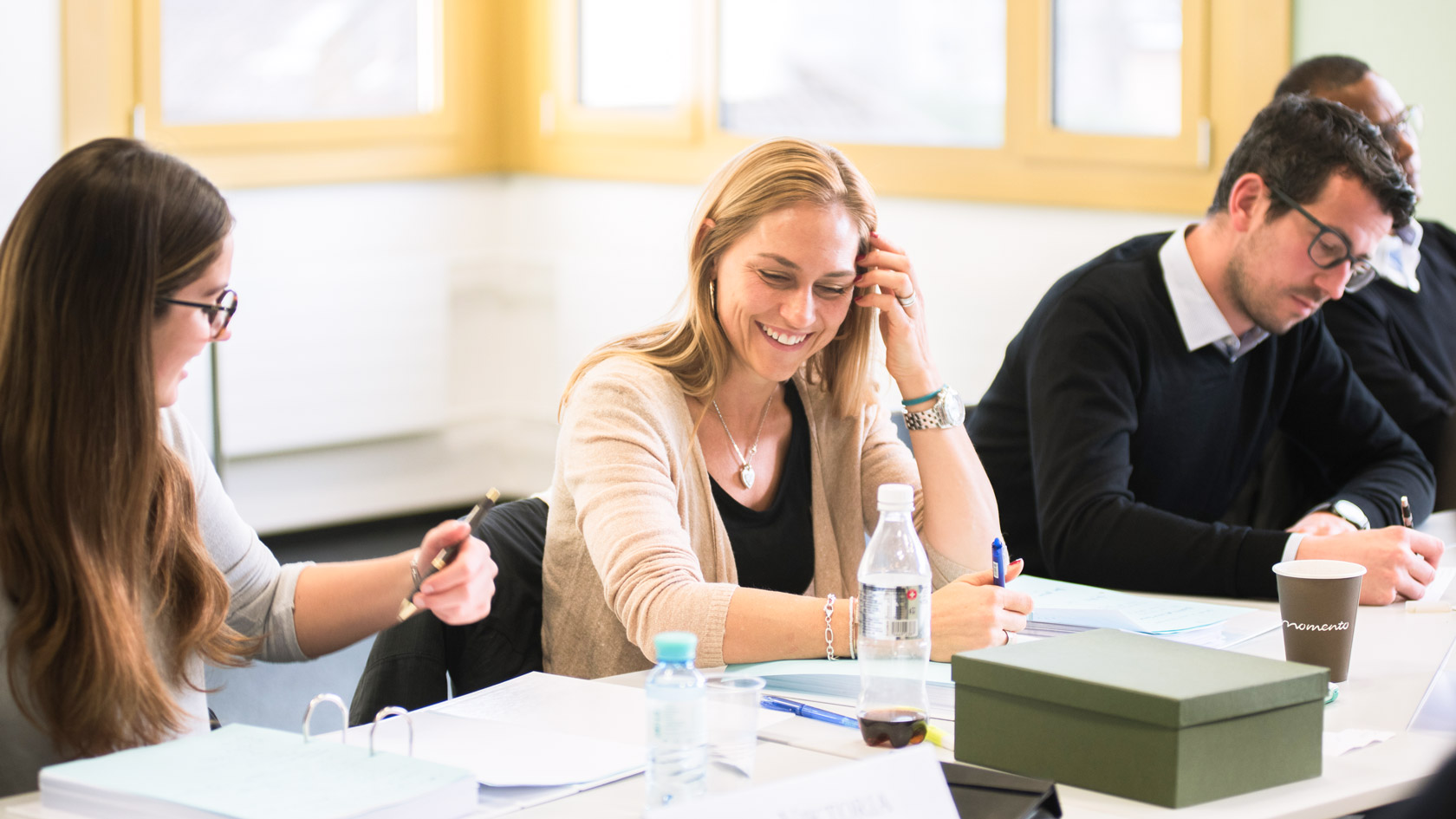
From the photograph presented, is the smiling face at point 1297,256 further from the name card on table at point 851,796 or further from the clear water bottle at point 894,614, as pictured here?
the name card on table at point 851,796

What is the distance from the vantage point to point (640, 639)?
1746 millimetres

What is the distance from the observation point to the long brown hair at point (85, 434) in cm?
140

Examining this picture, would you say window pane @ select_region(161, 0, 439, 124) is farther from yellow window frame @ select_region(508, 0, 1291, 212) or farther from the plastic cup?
the plastic cup

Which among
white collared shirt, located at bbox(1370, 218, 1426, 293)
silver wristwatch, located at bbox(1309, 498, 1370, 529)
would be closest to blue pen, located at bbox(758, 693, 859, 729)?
silver wristwatch, located at bbox(1309, 498, 1370, 529)

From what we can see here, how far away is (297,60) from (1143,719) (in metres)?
4.04

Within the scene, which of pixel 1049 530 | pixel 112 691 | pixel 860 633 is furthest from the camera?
pixel 1049 530

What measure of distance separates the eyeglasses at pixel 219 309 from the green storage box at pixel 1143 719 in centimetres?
81

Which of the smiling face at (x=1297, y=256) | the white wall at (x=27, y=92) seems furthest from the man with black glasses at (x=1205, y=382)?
the white wall at (x=27, y=92)

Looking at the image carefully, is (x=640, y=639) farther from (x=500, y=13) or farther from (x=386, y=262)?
(x=500, y=13)

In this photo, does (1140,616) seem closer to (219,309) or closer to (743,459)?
(743,459)

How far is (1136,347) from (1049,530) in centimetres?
35

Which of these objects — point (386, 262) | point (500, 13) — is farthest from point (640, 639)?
point (500, 13)

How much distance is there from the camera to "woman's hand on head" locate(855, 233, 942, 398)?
2062 mm

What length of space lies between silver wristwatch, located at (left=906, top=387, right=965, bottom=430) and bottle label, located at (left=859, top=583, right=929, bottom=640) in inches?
22.1
